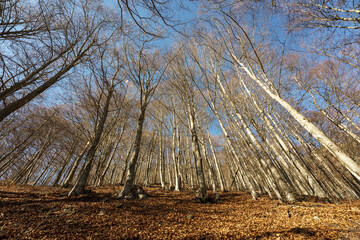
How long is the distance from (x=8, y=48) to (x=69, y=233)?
5.93m

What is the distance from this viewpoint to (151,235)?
83.1 inches

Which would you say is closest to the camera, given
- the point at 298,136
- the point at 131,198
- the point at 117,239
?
the point at 117,239

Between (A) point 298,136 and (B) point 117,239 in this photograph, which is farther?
(A) point 298,136

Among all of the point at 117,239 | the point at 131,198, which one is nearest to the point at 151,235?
the point at 117,239

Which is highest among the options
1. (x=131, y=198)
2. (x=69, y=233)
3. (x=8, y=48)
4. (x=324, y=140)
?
(x=8, y=48)

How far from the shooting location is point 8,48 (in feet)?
13.6

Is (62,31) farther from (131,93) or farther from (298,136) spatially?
(298,136)

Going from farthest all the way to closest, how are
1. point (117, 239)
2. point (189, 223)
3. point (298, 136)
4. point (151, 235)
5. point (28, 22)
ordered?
point (298, 136)
point (28, 22)
point (189, 223)
point (151, 235)
point (117, 239)

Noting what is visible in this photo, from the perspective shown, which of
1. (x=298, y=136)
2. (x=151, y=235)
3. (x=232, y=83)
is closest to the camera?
(x=151, y=235)

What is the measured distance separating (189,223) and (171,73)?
6628 mm

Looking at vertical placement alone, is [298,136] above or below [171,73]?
below

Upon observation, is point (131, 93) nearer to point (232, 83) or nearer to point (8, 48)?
point (8, 48)

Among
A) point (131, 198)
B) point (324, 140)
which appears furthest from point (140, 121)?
point (324, 140)

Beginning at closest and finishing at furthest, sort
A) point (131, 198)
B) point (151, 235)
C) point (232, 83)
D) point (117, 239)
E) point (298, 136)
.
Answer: point (117, 239) < point (151, 235) < point (131, 198) < point (298, 136) < point (232, 83)
